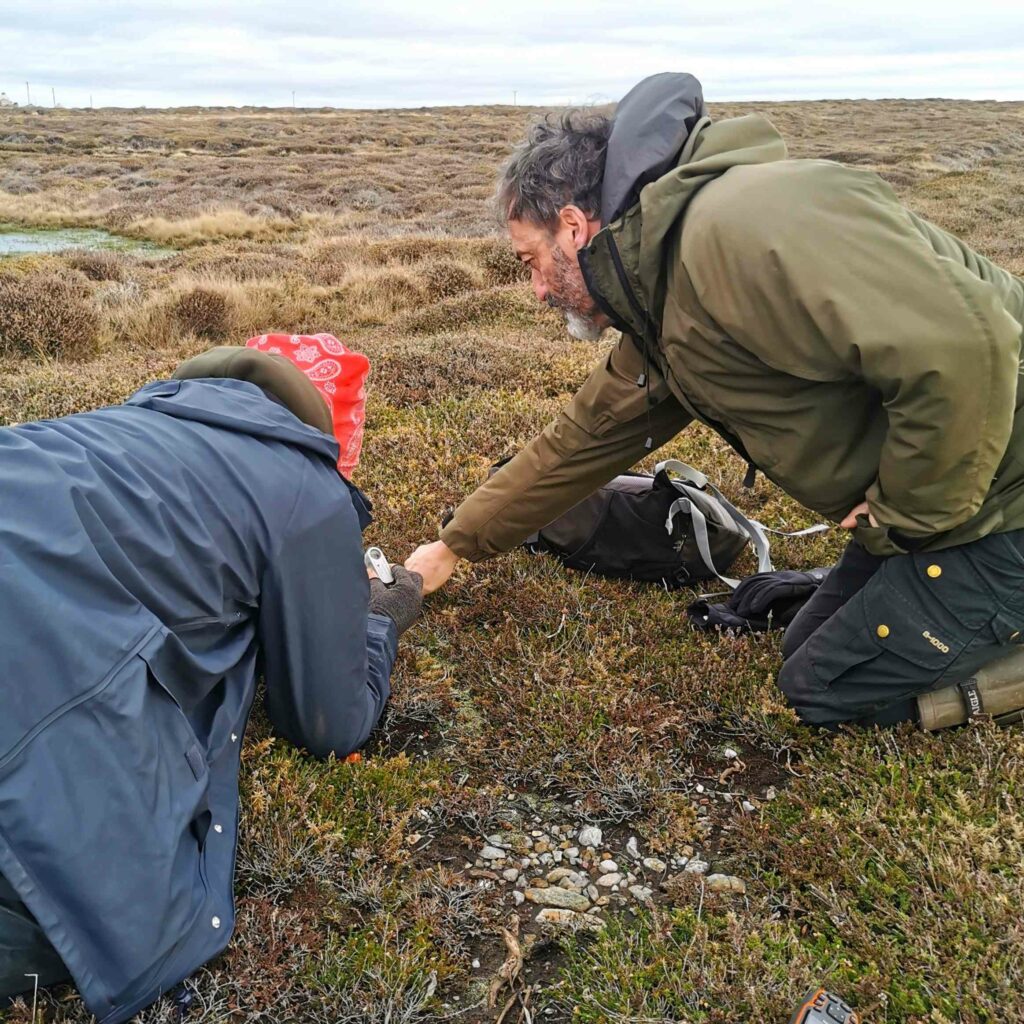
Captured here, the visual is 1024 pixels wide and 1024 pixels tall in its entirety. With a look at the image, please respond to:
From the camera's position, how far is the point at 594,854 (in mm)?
2965

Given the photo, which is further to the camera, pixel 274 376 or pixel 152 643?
pixel 274 376

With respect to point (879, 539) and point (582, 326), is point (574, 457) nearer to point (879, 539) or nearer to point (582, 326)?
point (582, 326)

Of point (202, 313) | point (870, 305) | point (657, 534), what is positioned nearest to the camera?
point (870, 305)

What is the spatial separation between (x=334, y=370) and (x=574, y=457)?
44.4 inches

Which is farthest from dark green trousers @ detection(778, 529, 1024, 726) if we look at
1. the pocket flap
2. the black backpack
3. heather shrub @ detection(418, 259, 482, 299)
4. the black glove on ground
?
heather shrub @ detection(418, 259, 482, 299)

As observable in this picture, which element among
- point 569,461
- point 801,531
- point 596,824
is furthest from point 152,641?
point 801,531

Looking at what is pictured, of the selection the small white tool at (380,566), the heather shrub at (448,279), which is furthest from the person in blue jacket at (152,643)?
the heather shrub at (448,279)

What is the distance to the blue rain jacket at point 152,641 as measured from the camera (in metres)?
1.79

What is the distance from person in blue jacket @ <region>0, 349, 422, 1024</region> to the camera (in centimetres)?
180

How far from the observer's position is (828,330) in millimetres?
2404

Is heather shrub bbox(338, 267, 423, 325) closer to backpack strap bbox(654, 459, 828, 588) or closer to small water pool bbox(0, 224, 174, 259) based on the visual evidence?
small water pool bbox(0, 224, 174, 259)

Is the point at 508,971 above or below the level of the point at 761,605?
below

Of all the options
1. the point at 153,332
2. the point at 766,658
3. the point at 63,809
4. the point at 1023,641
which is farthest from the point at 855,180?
the point at 153,332

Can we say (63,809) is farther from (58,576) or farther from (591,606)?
(591,606)
